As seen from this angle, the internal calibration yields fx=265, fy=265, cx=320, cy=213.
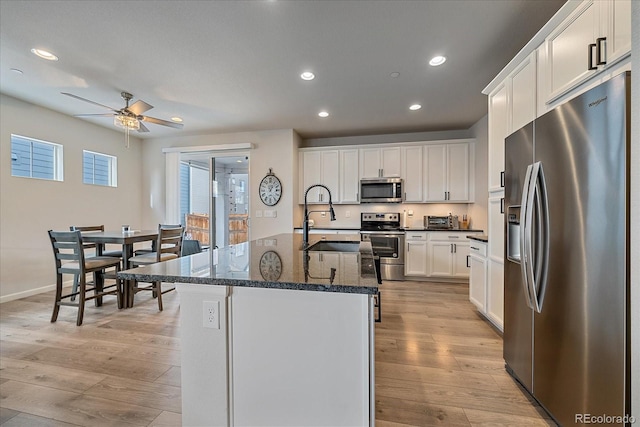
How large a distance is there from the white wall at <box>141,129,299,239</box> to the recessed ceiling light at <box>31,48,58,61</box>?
8.47 feet

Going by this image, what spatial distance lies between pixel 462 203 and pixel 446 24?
10.8ft

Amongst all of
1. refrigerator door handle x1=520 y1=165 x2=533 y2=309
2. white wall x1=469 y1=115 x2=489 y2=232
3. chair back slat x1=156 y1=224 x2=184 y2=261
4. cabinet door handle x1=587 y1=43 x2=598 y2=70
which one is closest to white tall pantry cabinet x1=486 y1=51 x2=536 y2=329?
cabinet door handle x1=587 y1=43 x2=598 y2=70

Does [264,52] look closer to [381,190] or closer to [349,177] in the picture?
[349,177]

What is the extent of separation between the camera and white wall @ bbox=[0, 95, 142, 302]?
338 cm

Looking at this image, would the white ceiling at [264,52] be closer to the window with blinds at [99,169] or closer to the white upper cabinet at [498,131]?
the white upper cabinet at [498,131]

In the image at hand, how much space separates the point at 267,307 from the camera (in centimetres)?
113

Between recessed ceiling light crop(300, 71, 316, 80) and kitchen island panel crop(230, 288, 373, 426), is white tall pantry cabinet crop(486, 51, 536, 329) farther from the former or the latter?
kitchen island panel crop(230, 288, 373, 426)

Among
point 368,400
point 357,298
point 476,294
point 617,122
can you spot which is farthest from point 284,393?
point 476,294

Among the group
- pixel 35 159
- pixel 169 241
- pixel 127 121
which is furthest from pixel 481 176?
pixel 35 159

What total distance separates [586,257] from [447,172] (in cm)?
365

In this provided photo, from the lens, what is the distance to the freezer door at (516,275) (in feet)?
5.25

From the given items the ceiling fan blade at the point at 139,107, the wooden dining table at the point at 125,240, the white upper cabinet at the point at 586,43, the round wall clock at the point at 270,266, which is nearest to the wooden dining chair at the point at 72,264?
the wooden dining table at the point at 125,240
